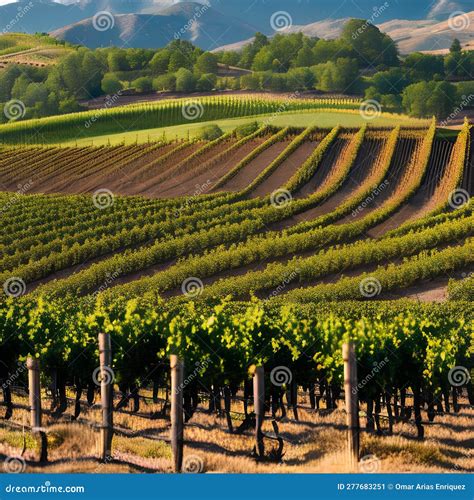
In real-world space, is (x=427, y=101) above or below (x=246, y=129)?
above

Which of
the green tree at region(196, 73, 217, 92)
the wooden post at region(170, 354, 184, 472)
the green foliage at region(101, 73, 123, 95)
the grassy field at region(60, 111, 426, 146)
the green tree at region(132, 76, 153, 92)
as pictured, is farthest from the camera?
the green tree at region(132, 76, 153, 92)

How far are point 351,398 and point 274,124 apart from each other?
8467cm

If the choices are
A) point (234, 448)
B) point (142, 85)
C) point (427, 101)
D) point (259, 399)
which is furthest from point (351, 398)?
point (142, 85)

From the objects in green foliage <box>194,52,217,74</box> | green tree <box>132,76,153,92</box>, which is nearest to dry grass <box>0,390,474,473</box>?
green tree <box>132,76,153,92</box>

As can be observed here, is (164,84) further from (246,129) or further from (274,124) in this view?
(246,129)

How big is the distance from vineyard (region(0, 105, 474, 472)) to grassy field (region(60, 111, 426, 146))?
3379mm

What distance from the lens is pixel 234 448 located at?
24891mm

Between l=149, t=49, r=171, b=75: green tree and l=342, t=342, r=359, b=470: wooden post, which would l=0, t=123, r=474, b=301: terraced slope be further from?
l=149, t=49, r=171, b=75: green tree

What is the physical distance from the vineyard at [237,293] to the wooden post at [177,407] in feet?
0.22

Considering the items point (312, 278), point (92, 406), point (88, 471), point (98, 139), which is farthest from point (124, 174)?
point (88, 471)

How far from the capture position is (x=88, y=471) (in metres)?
21.3

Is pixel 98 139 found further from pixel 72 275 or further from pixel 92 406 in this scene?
pixel 92 406

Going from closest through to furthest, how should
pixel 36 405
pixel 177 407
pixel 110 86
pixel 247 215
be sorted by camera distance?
1. pixel 177 407
2. pixel 36 405
3. pixel 247 215
4. pixel 110 86

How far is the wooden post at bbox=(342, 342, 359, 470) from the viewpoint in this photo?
21688mm
